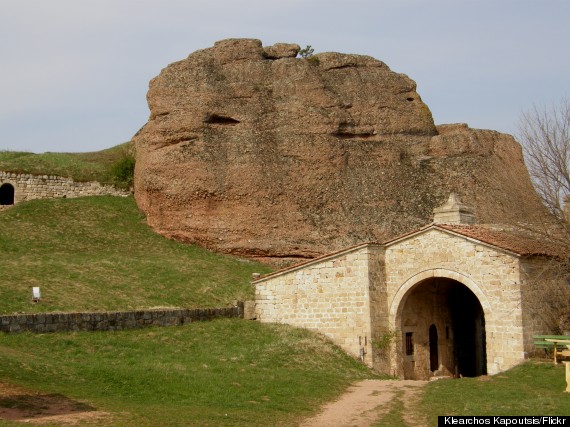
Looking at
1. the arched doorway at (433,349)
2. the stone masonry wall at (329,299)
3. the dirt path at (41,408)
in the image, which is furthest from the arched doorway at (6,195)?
the dirt path at (41,408)

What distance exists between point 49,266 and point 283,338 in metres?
9.18

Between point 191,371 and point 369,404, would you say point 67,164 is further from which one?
point 369,404

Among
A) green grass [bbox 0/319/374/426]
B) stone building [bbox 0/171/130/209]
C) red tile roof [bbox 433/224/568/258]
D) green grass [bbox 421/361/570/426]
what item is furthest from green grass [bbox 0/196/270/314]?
green grass [bbox 421/361/570/426]

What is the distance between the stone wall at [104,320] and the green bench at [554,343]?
10577 millimetres

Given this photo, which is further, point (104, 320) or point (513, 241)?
point (513, 241)

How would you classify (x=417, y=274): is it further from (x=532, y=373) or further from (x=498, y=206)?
(x=498, y=206)

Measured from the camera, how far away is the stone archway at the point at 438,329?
2570cm

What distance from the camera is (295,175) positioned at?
35875 millimetres

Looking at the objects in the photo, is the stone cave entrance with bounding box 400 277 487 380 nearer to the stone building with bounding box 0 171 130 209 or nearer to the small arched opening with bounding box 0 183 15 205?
the stone building with bounding box 0 171 130 209

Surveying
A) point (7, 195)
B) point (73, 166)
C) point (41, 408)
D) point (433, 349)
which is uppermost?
point (73, 166)

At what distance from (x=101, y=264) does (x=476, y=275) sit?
14084 millimetres

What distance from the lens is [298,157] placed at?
3616 centimetres

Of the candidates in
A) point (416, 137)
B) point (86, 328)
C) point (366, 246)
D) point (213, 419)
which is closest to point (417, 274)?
point (366, 246)

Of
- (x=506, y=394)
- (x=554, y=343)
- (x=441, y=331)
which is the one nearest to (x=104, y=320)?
(x=506, y=394)
